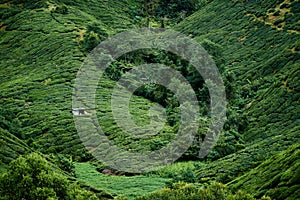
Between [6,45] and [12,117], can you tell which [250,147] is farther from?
[6,45]

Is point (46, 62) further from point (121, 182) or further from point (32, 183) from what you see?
point (32, 183)

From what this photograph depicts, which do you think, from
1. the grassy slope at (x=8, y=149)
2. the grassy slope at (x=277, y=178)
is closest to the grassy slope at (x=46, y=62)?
the grassy slope at (x=8, y=149)

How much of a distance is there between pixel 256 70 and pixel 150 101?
21924 mm

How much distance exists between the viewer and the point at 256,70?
105 metres

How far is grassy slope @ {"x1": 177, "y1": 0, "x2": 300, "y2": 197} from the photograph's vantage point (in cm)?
7044

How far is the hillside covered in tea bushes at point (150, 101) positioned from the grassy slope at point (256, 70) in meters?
0.26

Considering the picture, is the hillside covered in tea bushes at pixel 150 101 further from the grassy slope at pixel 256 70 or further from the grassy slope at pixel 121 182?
the grassy slope at pixel 256 70

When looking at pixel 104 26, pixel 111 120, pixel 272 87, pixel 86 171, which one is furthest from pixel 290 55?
pixel 104 26

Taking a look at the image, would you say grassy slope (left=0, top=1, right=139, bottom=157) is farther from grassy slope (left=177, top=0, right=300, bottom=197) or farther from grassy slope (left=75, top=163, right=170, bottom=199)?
grassy slope (left=177, top=0, right=300, bottom=197)

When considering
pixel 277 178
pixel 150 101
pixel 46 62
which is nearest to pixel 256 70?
pixel 150 101

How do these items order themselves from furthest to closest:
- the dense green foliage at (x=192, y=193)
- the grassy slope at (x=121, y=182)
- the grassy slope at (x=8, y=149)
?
the grassy slope at (x=121, y=182) → the grassy slope at (x=8, y=149) → the dense green foliage at (x=192, y=193)

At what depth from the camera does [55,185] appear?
157ft

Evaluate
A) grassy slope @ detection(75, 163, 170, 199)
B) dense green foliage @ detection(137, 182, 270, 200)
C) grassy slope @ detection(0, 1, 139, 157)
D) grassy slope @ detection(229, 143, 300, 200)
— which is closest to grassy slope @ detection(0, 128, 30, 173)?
grassy slope @ detection(75, 163, 170, 199)

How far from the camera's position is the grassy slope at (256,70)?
70438 millimetres
